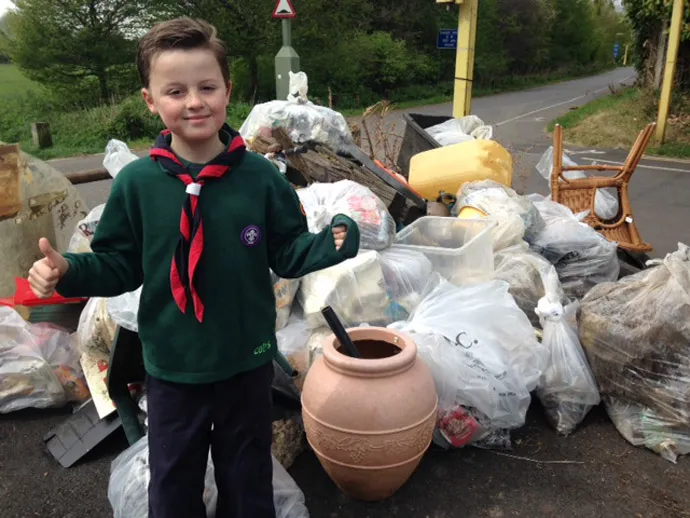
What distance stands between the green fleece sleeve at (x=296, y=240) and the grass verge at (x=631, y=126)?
36.6ft

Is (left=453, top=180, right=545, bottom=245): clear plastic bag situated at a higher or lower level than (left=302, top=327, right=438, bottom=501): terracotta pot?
higher

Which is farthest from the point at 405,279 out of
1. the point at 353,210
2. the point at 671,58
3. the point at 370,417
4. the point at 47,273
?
the point at 671,58

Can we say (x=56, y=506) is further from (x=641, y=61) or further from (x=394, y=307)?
(x=641, y=61)

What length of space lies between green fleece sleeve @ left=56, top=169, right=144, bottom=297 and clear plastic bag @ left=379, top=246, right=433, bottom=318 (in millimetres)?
1565

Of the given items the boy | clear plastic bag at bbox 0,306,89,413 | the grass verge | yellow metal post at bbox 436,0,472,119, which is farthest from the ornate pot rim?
the grass verge

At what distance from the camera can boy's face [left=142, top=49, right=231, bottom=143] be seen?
60.2 inches

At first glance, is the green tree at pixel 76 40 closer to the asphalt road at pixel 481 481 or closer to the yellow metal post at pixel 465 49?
the yellow metal post at pixel 465 49

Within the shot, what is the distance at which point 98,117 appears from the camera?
13.9m

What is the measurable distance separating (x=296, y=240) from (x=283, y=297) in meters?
1.25

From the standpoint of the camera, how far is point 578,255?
12.5 ft

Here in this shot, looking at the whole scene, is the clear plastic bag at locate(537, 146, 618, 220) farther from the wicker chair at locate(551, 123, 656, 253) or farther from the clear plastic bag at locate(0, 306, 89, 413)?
the clear plastic bag at locate(0, 306, 89, 413)

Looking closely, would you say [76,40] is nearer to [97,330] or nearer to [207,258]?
[97,330]

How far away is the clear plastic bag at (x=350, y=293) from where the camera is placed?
9.20ft

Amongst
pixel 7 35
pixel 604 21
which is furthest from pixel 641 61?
pixel 604 21
